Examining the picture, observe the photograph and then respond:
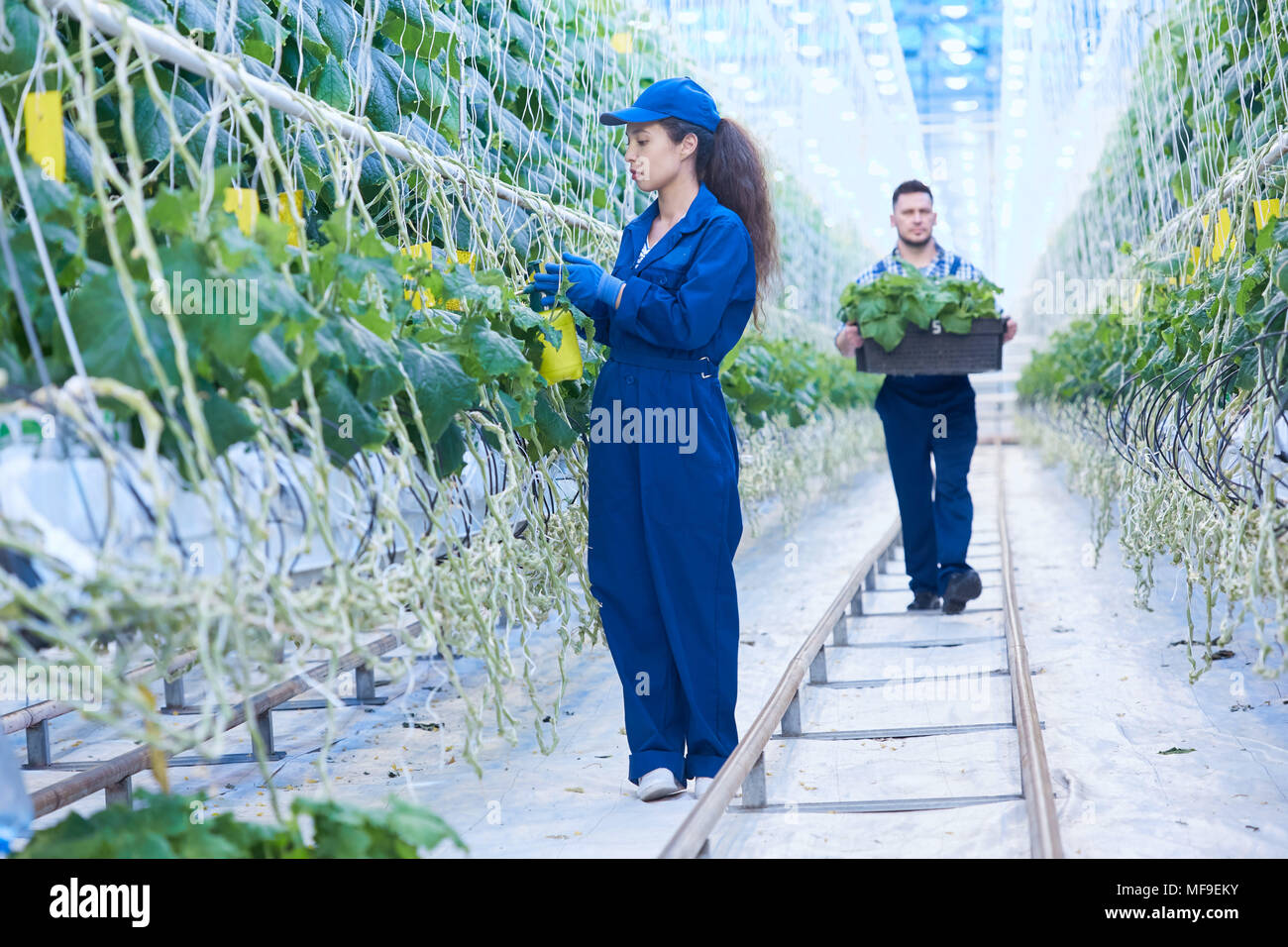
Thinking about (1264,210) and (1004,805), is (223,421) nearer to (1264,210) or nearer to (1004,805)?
(1004,805)

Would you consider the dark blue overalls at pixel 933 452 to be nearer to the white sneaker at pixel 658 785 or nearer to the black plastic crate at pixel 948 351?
the black plastic crate at pixel 948 351

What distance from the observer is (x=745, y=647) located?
4285 millimetres

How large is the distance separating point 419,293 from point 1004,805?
1.43 meters

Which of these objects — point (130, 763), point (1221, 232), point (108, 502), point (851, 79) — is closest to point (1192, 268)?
point (1221, 232)

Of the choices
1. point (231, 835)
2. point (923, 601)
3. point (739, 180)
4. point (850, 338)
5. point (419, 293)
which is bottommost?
point (923, 601)

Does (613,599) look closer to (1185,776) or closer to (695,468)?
(695,468)

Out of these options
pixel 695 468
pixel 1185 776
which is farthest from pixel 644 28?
pixel 1185 776

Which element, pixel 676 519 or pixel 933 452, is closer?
pixel 676 519

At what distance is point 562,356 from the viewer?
8.20 ft

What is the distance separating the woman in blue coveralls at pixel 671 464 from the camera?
2.42 metres

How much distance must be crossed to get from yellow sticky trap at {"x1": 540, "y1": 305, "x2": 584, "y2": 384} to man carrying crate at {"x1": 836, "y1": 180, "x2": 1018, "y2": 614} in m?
2.02

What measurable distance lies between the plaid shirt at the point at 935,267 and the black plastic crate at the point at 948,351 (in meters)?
0.25

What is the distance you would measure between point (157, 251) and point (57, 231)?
104mm
